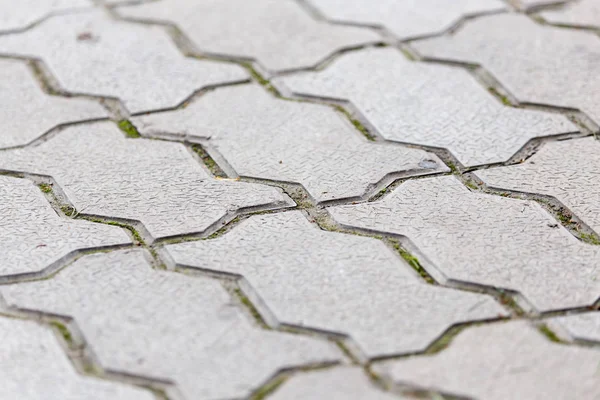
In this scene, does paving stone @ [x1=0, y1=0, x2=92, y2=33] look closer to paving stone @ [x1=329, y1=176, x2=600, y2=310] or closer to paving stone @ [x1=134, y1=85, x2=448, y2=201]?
paving stone @ [x1=134, y1=85, x2=448, y2=201]

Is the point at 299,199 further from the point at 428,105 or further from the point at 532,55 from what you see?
the point at 532,55

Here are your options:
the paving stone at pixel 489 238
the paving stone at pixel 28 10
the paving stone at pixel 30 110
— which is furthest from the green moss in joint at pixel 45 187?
the paving stone at pixel 28 10

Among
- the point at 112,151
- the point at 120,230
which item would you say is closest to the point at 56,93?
the point at 112,151

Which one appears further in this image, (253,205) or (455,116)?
(455,116)

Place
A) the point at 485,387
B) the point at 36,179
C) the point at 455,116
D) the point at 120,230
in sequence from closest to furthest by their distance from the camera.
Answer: the point at 485,387 < the point at 120,230 < the point at 36,179 < the point at 455,116

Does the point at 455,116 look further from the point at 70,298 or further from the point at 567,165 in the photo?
the point at 70,298

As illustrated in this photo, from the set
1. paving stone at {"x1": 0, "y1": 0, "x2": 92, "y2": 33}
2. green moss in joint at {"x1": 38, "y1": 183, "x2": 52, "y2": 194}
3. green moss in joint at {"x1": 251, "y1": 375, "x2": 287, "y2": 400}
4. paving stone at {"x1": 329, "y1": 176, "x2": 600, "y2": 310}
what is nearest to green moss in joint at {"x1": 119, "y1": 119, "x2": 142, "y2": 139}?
green moss in joint at {"x1": 38, "y1": 183, "x2": 52, "y2": 194}
